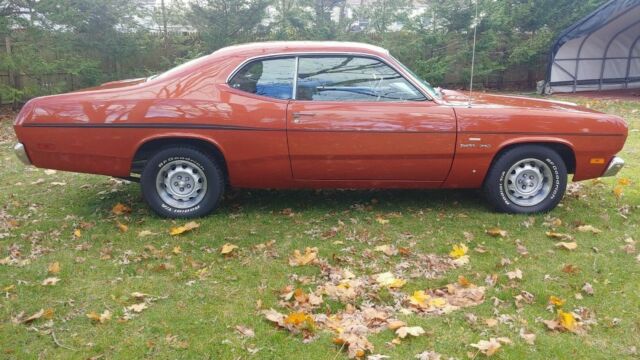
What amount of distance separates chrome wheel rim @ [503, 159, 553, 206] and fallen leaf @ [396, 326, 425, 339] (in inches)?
93.8

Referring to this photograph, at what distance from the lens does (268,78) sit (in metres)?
5.00

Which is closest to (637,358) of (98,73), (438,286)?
(438,286)

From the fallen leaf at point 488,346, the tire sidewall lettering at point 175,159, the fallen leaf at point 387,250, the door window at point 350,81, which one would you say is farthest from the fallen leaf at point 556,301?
the tire sidewall lettering at point 175,159

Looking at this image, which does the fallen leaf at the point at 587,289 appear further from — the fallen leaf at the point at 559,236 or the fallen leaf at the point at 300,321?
the fallen leaf at the point at 300,321

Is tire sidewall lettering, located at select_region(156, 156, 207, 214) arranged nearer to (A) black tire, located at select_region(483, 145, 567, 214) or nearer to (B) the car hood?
(B) the car hood

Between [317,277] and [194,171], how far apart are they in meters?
1.81

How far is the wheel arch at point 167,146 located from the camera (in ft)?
16.2

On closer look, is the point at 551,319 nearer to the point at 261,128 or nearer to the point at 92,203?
the point at 261,128

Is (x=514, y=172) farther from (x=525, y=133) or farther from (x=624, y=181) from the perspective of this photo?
(x=624, y=181)

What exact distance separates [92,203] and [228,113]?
6.64ft

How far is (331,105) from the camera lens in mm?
4898

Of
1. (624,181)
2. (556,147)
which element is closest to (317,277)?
(556,147)

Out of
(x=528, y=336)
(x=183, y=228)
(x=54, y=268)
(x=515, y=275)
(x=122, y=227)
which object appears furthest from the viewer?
(x=122, y=227)

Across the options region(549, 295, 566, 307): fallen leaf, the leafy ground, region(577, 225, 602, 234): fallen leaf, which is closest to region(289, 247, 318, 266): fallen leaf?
the leafy ground
